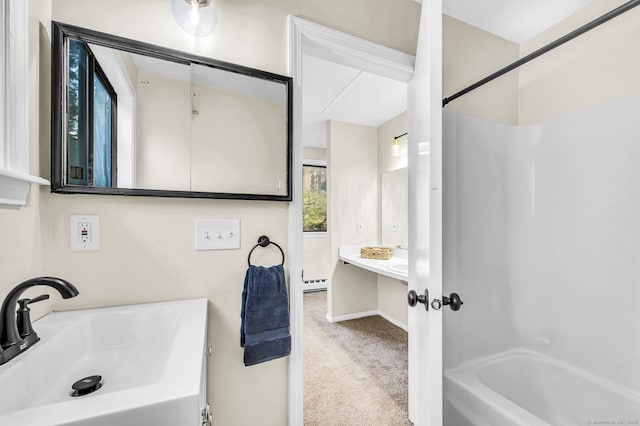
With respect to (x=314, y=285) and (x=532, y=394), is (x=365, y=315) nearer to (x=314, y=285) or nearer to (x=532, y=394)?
(x=314, y=285)

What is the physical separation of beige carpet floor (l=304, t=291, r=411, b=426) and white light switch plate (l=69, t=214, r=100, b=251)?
4.78 feet

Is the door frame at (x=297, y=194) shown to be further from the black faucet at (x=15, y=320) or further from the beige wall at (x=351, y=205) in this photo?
the beige wall at (x=351, y=205)

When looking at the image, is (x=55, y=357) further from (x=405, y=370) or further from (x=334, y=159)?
(x=334, y=159)

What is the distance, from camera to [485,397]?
3.53ft

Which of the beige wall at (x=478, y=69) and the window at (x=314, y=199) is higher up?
the beige wall at (x=478, y=69)

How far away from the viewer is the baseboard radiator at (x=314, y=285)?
428 centimetres

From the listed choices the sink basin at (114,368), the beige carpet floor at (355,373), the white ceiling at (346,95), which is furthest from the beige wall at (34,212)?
the beige carpet floor at (355,373)

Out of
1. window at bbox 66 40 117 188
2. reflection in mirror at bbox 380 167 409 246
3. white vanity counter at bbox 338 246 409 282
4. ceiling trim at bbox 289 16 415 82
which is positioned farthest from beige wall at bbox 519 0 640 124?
Answer: window at bbox 66 40 117 188

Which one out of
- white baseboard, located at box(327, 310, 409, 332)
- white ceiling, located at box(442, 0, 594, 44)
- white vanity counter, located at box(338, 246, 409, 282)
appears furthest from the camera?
white baseboard, located at box(327, 310, 409, 332)

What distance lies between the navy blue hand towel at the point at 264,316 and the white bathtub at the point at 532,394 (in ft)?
2.68

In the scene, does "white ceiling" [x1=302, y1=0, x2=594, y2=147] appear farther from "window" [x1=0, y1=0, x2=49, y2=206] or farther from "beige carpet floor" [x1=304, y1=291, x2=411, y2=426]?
"beige carpet floor" [x1=304, y1=291, x2=411, y2=426]

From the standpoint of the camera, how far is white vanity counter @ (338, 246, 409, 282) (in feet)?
7.66

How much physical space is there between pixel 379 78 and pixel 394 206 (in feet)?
4.47

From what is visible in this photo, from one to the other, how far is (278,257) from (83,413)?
839 mm
